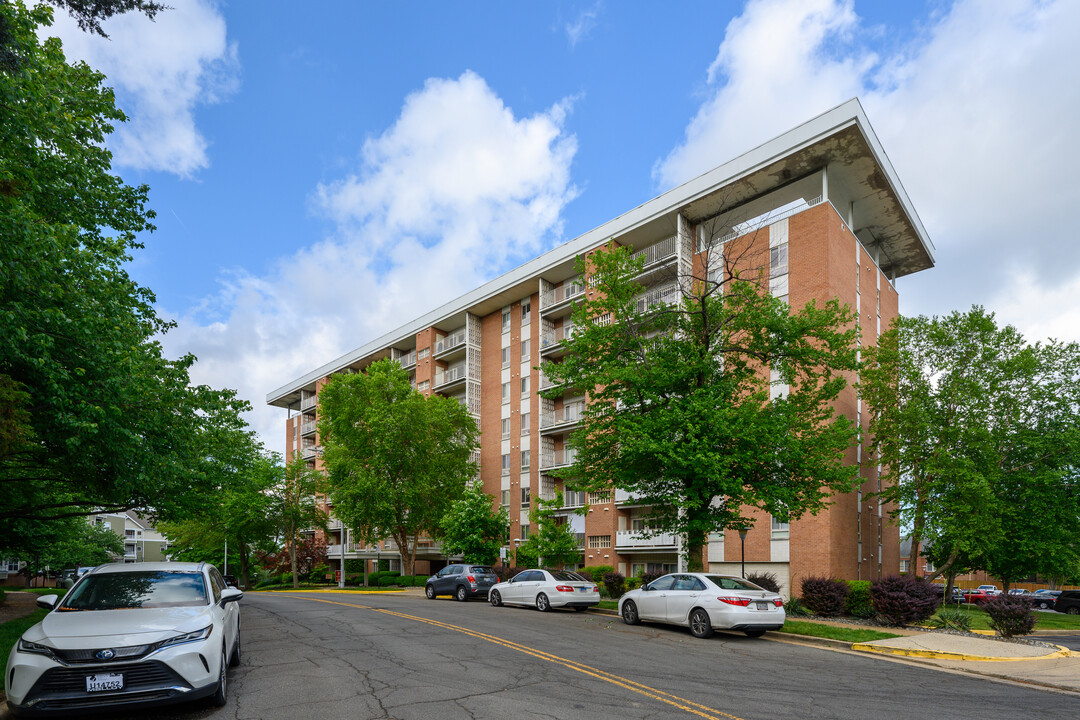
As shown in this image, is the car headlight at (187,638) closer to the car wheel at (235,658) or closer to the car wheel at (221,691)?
the car wheel at (221,691)

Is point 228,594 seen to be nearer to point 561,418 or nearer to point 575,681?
point 575,681

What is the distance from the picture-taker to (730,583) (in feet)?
A: 51.3

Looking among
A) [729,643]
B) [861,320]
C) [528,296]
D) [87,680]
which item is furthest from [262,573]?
[87,680]

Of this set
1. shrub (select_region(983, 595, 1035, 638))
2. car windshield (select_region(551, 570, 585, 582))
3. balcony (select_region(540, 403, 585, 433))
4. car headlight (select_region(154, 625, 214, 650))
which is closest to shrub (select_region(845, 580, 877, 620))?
shrub (select_region(983, 595, 1035, 638))

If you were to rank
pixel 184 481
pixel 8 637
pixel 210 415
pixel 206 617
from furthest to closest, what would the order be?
1. pixel 184 481
2. pixel 210 415
3. pixel 8 637
4. pixel 206 617

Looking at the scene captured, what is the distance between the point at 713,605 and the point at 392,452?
1188 inches

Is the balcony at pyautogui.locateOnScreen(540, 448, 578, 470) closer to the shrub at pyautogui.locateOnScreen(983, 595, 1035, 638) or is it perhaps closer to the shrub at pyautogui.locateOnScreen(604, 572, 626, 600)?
the shrub at pyautogui.locateOnScreen(604, 572, 626, 600)

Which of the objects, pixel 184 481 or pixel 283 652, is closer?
pixel 283 652

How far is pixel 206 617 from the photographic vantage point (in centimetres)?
771

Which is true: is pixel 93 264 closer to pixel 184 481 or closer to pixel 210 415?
pixel 210 415

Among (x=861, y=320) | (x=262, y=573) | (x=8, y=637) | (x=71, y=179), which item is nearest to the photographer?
(x=8, y=637)

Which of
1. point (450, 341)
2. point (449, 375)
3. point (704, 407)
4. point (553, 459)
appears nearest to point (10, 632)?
point (704, 407)

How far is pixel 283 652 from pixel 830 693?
8539mm

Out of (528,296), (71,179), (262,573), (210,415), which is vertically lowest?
(262,573)
